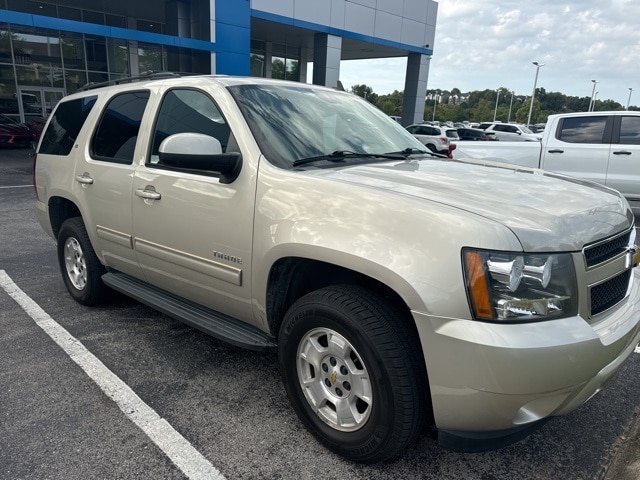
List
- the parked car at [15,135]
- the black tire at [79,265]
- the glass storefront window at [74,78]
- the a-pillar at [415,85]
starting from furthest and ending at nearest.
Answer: the a-pillar at [415,85], the glass storefront window at [74,78], the parked car at [15,135], the black tire at [79,265]

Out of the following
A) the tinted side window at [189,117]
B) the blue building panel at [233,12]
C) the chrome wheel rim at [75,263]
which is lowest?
the chrome wheel rim at [75,263]

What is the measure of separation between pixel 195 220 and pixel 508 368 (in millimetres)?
1944

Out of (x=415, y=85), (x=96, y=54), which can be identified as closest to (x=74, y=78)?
(x=96, y=54)

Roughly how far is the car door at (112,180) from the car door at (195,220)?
194 mm

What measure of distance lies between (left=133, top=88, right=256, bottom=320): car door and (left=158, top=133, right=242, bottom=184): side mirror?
0.08 meters

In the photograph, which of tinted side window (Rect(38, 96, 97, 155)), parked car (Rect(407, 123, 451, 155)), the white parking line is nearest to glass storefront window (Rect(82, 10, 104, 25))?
parked car (Rect(407, 123, 451, 155))

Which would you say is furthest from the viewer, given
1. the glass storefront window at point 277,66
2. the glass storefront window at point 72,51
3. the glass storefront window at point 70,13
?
the glass storefront window at point 277,66

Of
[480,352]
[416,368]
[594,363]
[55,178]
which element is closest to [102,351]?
[55,178]

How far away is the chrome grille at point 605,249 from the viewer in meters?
2.14

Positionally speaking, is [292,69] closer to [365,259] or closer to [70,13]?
[70,13]

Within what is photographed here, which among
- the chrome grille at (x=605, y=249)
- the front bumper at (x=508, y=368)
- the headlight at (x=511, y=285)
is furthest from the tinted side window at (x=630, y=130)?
the headlight at (x=511, y=285)

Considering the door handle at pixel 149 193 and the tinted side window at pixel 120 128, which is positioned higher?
the tinted side window at pixel 120 128

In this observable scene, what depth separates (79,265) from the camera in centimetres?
444

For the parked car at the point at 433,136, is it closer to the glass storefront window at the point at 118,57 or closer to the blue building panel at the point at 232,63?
the blue building panel at the point at 232,63
